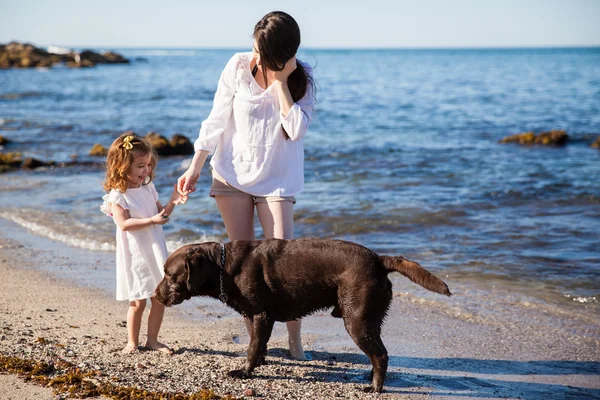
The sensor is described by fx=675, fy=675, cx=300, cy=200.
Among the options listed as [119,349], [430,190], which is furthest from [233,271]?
[430,190]

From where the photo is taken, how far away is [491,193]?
13773mm

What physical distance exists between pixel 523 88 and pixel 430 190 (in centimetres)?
3353

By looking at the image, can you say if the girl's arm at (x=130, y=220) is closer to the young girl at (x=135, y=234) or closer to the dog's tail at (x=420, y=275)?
the young girl at (x=135, y=234)

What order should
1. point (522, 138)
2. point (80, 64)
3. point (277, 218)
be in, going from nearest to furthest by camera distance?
point (277, 218)
point (522, 138)
point (80, 64)

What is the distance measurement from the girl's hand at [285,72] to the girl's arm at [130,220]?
1.41 metres

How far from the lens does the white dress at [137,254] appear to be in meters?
5.56

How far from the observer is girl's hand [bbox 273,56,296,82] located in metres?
5.00

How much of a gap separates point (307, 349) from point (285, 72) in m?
2.45

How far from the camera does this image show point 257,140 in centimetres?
529

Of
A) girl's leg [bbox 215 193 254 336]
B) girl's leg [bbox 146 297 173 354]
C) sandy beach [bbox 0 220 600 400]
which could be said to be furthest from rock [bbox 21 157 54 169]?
girl's leg [bbox 215 193 254 336]

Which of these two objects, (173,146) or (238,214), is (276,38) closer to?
(238,214)

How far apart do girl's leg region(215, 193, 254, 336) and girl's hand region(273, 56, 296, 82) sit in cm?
102

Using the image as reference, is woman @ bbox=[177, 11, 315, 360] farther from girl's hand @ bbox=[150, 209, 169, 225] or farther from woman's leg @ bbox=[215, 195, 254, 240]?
A: girl's hand @ bbox=[150, 209, 169, 225]

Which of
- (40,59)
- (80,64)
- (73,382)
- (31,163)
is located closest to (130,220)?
(73,382)
